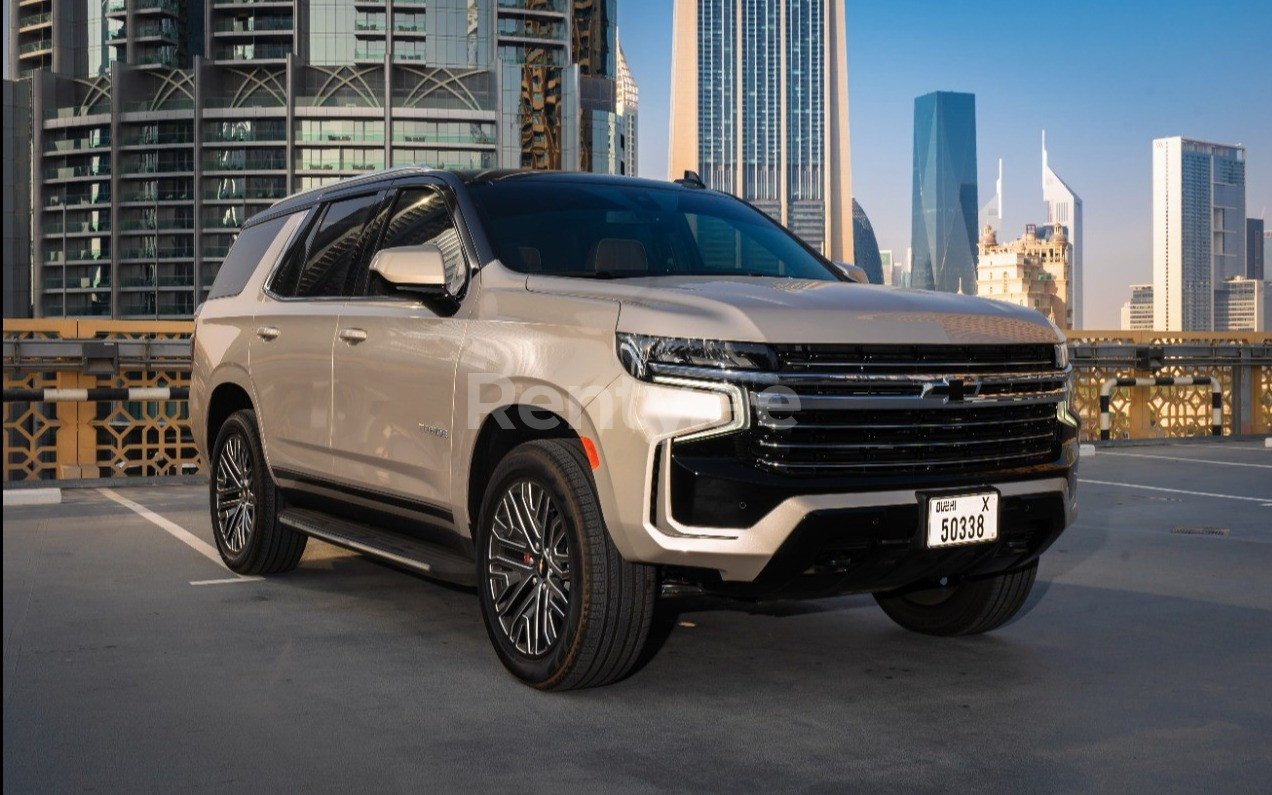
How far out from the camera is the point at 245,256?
765 centimetres

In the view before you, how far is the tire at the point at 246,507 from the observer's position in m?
6.97

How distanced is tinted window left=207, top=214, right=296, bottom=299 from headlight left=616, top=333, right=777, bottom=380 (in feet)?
11.2

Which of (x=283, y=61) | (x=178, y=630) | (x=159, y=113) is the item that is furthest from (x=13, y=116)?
(x=178, y=630)

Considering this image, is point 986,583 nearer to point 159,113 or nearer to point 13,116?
point 159,113

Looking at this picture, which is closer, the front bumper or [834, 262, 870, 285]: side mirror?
the front bumper

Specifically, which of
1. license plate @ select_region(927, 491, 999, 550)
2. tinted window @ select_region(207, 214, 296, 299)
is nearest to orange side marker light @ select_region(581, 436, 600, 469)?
license plate @ select_region(927, 491, 999, 550)

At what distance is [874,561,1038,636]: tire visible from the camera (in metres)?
5.55

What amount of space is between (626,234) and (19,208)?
12752cm

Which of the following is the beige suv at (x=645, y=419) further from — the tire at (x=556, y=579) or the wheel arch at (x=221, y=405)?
the wheel arch at (x=221, y=405)

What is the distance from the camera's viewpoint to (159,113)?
371 feet

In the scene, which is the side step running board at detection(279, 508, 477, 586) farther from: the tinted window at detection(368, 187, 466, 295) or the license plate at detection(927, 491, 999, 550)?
the license plate at detection(927, 491, 999, 550)

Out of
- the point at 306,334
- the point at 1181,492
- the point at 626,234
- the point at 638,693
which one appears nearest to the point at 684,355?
the point at 638,693

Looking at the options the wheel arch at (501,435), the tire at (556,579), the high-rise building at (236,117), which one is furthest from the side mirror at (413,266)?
the high-rise building at (236,117)

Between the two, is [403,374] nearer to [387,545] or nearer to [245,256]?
[387,545]
